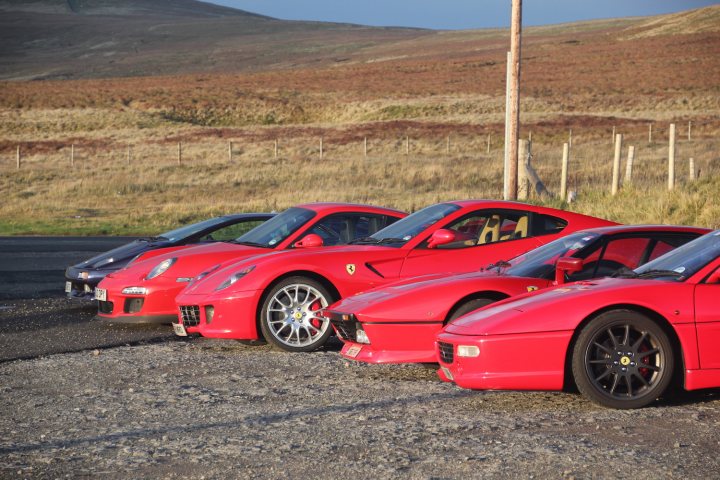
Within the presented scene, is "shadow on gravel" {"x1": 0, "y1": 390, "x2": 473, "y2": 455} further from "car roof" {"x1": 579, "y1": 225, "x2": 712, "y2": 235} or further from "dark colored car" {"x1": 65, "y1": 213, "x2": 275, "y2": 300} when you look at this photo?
"dark colored car" {"x1": 65, "y1": 213, "x2": 275, "y2": 300}

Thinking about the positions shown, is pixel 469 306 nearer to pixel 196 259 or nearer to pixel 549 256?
pixel 549 256

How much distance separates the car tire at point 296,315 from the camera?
9422mm

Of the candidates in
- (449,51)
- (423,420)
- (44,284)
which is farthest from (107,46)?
(423,420)

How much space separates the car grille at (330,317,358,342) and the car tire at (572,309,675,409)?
6.26ft

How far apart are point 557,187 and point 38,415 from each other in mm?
29142

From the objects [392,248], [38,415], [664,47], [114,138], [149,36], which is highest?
[149,36]

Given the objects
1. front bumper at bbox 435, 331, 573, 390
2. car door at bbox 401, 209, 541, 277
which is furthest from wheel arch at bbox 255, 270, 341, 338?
front bumper at bbox 435, 331, 573, 390

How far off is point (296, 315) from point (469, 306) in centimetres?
200

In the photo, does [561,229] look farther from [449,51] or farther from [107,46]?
[107,46]

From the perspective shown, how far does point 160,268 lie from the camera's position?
11.1m

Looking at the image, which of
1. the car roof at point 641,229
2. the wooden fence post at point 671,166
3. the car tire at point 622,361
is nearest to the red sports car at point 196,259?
the car roof at point 641,229

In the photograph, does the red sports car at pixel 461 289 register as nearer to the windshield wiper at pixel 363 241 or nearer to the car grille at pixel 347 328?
the car grille at pixel 347 328

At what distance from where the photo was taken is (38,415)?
6.87 meters

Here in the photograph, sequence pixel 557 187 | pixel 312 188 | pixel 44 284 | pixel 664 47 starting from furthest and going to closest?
pixel 664 47, pixel 312 188, pixel 557 187, pixel 44 284
